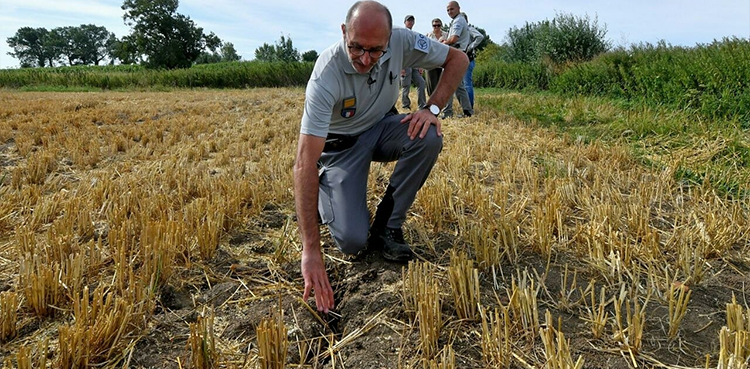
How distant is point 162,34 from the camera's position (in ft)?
150

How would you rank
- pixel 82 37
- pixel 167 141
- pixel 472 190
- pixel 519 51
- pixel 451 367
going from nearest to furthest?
1. pixel 451 367
2. pixel 472 190
3. pixel 167 141
4. pixel 519 51
5. pixel 82 37

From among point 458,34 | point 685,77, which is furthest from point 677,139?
point 458,34

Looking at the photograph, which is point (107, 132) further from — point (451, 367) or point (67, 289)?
point (451, 367)

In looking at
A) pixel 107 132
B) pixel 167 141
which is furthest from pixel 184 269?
pixel 107 132

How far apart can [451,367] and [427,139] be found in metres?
1.49

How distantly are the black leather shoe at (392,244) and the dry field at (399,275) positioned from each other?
0.27ft

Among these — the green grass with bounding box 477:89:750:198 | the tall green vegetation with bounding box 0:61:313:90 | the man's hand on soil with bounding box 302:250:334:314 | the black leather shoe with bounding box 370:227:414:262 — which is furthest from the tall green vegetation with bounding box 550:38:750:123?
the tall green vegetation with bounding box 0:61:313:90

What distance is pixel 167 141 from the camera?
6.27 meters

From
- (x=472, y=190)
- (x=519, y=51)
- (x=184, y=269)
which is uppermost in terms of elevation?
(x=519, y=51)

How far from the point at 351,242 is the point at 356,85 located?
2.95ft

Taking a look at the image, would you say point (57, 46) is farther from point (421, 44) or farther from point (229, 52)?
point (421, 44)

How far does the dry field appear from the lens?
69.4 inches

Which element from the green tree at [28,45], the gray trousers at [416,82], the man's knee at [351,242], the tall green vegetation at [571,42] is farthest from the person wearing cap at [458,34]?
the green tree at [28,45]

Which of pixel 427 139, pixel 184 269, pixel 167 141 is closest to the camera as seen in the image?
pixel 184 269
